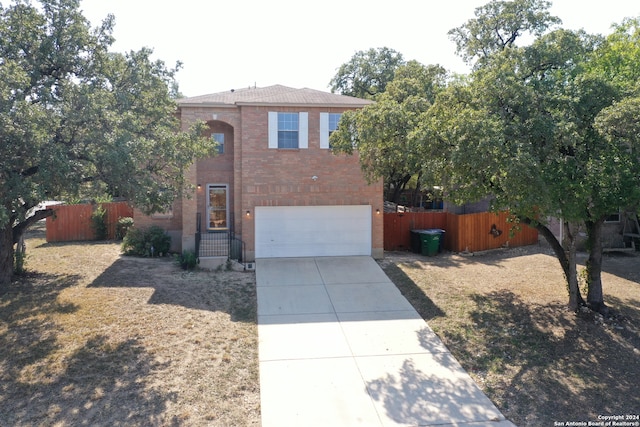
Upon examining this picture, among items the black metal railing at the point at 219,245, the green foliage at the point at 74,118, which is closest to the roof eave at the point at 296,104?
the green foliage at the point at 74,118

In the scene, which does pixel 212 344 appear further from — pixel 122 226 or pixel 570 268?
pixel 122 226

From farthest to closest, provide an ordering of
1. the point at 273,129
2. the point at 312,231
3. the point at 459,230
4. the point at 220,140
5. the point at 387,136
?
the point at 459,230
the point at 220,140
the point at 312,231
the point at 273,129
the point at 387,136

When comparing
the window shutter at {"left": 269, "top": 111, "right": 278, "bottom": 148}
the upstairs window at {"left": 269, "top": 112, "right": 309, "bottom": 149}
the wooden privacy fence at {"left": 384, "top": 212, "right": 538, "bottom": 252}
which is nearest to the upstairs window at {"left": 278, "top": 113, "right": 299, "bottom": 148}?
the upstairs window at {"left": 269, "top": 112, "right": 309, "bottom": 149}

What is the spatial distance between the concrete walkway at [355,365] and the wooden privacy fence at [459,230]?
19.0ft

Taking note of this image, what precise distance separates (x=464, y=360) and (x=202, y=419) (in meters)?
4.76

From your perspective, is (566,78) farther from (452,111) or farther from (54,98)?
(54,98)

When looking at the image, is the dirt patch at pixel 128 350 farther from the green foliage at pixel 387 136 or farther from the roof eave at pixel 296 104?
the roof eave at pixel 296 104

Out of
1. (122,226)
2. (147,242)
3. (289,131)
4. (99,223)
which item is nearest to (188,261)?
(147,242)

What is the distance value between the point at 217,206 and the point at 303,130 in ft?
15.3

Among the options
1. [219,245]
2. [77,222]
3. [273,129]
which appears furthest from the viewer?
[77,222]

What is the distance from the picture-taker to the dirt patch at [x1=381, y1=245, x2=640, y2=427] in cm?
642

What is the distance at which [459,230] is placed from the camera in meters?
16.6

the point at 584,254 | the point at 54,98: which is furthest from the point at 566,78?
the point at 54,98

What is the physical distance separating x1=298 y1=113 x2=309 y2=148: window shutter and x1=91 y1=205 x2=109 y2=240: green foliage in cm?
1041
